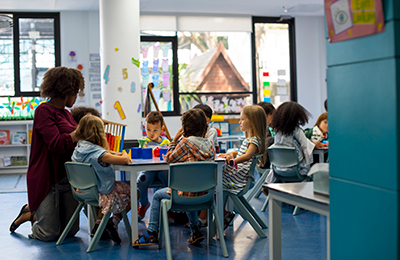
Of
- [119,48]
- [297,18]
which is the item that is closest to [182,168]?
[119,48]

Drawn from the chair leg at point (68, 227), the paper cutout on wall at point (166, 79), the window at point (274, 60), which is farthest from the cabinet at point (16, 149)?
the chair leg at point (68, 227)

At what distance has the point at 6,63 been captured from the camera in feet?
24.6

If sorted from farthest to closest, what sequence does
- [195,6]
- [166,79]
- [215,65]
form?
[215,65] < [166,79] < [195,6]

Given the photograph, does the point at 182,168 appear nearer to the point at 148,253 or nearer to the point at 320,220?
the point at 148,253

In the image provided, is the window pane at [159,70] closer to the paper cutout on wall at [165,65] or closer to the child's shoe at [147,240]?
the paper cutout on wall at [165,65]

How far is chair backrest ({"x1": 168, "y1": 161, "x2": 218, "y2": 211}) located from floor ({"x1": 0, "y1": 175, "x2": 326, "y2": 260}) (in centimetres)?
37

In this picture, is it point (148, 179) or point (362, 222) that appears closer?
point (362, 222)

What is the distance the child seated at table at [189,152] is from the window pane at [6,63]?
5623mm

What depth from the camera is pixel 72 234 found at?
11.1 ft

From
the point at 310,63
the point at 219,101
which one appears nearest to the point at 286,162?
the point at 219,101

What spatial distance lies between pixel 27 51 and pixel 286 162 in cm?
567

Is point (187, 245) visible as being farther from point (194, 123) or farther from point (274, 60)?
point (274, 60)

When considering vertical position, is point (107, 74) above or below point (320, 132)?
above

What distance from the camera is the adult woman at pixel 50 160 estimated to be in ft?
10.6
